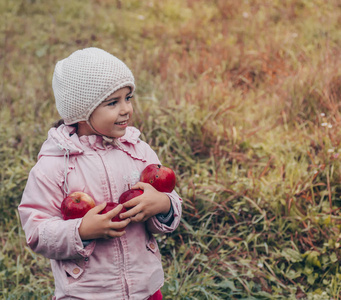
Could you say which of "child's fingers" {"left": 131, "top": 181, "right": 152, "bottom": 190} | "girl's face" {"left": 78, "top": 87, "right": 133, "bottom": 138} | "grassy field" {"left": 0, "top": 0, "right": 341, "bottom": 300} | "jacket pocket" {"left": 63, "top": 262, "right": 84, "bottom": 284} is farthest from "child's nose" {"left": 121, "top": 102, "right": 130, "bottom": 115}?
"grassy field" {"left": 0, "top": 0, "right": 341, "bottom": 300}

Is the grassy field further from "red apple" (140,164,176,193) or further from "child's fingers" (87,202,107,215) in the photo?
"child's fingers" (87,202,107,215)

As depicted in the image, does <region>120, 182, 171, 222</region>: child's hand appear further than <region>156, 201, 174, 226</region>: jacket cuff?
No

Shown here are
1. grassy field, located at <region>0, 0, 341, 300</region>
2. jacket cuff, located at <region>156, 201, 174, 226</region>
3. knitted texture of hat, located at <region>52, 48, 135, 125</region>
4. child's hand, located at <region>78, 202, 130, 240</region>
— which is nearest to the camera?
child's hand, located at <region>78, 202, 130, 240</region>

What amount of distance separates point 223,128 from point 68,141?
224cm

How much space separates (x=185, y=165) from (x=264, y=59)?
2.04 meters

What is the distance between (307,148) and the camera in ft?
11.5

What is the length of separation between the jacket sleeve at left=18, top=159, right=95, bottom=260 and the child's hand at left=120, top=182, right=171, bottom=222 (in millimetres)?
204

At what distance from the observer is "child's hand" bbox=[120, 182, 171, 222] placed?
1.69 metres

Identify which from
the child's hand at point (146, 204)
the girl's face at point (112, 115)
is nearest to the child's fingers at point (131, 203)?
the child's hand at point (146, 204)

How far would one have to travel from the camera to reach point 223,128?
3.84 metres

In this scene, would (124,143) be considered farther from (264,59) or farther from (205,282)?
(264,59)

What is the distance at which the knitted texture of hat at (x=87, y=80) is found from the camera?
5.67 feet

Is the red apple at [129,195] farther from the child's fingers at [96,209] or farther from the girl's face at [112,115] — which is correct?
the girl's face at [112,115]

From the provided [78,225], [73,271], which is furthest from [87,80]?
[73,271]
